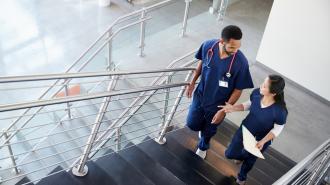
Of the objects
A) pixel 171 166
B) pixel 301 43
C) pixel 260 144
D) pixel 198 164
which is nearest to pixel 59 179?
pixel 171 166

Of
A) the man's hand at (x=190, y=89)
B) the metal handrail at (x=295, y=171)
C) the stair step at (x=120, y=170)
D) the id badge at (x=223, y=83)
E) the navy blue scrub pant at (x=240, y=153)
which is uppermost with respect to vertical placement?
the id badge at (x=223, y=83)

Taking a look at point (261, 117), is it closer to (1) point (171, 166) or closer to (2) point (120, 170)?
(1) point (171, 166)

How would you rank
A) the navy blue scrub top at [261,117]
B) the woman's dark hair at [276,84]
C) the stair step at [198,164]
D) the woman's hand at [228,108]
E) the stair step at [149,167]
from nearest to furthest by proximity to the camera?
the woman's dark hair at [276,84], the navy blue scrub top at [261,117], the woman's hand at [228,108], the stair step at [149,167], the stair step at [198,164]

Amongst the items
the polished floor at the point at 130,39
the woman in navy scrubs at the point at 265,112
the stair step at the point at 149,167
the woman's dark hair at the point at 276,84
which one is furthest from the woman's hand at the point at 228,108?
the polished floor at the point at 130,39

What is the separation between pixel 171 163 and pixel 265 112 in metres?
1.08

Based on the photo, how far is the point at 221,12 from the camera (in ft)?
22.4

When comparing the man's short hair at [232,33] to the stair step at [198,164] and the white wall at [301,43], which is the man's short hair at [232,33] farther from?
the white wall at [301,43]

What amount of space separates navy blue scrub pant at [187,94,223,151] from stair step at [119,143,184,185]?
0.52 meters

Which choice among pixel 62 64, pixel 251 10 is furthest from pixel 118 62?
pixel 251 10

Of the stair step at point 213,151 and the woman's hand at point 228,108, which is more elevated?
the woman's hand at point 228,108

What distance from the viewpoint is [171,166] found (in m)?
3.70

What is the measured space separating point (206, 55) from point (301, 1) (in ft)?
8.36

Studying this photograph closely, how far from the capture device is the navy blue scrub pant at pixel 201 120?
357 centimetres

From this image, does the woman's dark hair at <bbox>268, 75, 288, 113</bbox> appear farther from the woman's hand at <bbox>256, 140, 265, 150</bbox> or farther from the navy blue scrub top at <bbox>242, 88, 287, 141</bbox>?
the woman's hand at <bbox>256, 140, 265, 150</bbox>
